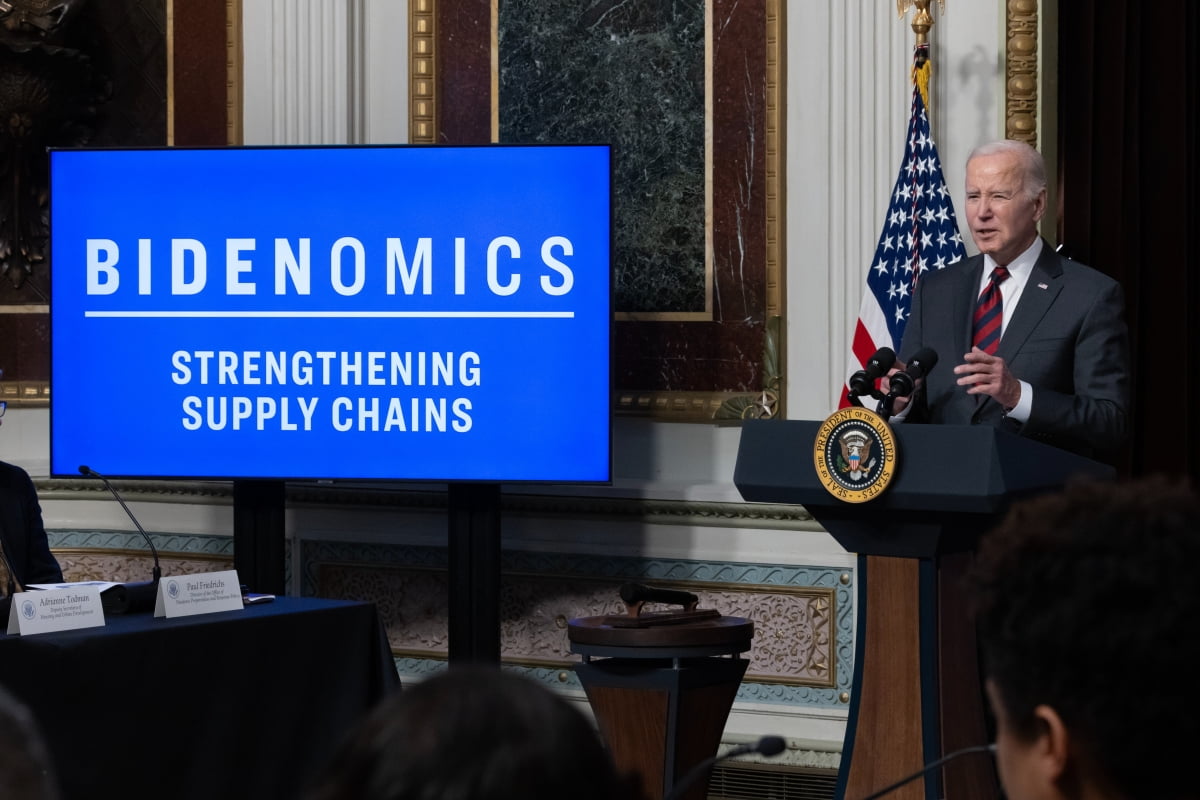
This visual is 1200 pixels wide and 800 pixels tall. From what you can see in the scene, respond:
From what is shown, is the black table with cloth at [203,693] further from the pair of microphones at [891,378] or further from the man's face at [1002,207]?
the man's face at [1002,207]

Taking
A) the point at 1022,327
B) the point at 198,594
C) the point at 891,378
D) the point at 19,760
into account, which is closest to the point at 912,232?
the point at 1022,327

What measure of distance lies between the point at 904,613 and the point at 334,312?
2110mm

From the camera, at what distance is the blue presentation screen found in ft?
14.4

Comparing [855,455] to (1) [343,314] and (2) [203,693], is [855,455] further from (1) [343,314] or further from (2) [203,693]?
(1) [343,314]

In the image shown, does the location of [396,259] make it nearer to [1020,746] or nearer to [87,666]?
[87,666]

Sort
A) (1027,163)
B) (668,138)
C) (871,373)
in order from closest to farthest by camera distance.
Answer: (871,373) < (1027,163) < (668,138)

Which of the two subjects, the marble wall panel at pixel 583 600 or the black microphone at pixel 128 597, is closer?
the black microphone at pixel 128 597

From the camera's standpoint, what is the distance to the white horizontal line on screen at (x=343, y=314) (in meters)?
4.39

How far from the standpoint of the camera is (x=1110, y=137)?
14.5ft

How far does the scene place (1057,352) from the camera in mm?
3314

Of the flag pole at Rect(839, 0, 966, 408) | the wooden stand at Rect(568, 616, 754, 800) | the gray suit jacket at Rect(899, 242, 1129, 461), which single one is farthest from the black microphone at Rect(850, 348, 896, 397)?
the flag pole at Rect(839, 0, 966, 408)

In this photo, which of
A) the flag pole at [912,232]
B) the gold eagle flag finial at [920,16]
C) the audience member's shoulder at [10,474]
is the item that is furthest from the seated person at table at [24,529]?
the gold eagle flag finial at [920,16]

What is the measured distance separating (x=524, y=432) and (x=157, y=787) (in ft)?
5.76

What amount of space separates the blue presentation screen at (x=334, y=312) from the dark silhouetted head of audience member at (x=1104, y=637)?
3.33 meters
